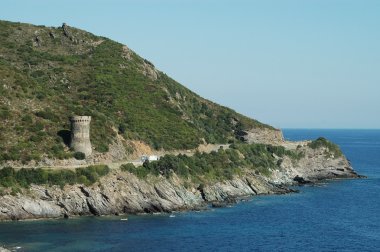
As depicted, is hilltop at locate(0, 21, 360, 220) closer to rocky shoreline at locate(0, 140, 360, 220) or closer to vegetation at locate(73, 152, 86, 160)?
rocky shoreline at locate(0, 140, 360, 220)

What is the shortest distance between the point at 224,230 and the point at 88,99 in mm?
61498

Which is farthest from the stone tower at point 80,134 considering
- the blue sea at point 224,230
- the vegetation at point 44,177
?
the blue sea at point 224,230

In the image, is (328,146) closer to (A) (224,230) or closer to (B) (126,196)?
(B) (126,196)

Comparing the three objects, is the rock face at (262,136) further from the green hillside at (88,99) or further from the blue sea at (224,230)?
the blue sea at (224,230)

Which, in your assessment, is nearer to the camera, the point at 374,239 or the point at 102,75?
the point at 374,239

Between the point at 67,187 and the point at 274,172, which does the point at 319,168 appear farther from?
the point at 67,187

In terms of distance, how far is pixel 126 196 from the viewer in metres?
102

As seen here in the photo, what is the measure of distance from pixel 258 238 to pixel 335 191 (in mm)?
52698

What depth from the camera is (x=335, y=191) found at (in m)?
136

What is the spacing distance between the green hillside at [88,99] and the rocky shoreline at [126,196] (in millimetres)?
9897

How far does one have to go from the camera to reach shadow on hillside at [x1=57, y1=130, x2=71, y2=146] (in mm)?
109850

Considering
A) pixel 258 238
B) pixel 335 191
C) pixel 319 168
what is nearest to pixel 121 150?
pixel 258 238

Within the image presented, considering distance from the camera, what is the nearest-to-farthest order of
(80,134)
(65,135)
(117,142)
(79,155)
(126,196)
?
(126,196)
(79,155)
(80,134)
(65,135)
(117,142)

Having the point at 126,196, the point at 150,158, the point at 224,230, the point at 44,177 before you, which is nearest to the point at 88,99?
the point at 150,158
